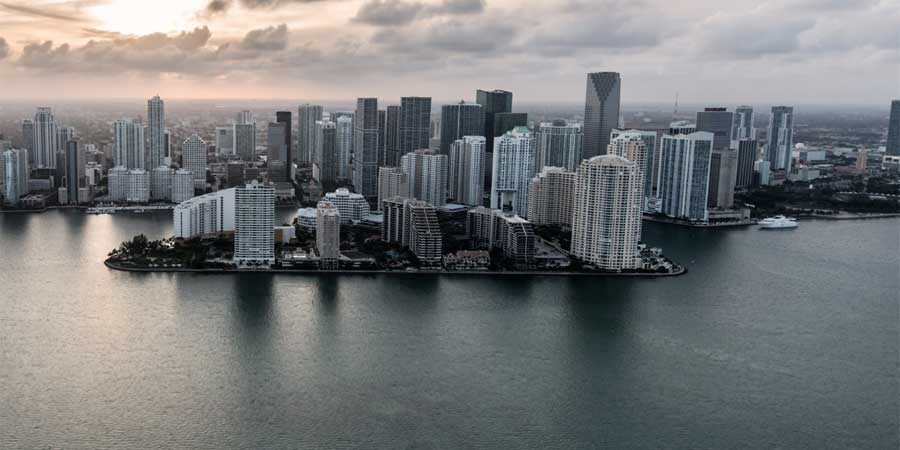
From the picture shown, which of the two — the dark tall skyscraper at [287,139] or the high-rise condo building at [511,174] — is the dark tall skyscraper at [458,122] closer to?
the dark tall skyscraper at [287,139]

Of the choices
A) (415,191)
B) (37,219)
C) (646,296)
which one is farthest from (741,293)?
(37,219)

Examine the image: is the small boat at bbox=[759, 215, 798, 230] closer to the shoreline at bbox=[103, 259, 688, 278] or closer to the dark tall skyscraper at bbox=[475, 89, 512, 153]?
the shoreline at bbox=[103, 259, 688, 278]

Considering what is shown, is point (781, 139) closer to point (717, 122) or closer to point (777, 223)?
point (717, 122)

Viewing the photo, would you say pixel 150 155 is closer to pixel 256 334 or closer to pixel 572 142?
pixel 572 142

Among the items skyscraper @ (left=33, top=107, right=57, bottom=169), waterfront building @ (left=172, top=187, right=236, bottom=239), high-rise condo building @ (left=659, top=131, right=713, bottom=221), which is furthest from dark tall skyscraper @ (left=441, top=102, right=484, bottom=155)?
skyscraper @ (left=33, top=107, right=57, bottom=169)

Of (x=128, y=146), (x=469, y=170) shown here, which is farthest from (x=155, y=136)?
(x=469, y=170)

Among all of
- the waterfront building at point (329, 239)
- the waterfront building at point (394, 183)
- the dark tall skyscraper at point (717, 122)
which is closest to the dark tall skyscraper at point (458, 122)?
the waterfront building at point (394, 183)
